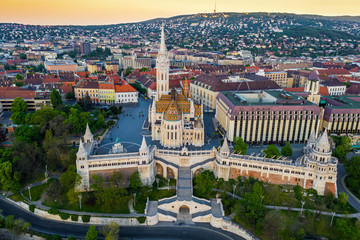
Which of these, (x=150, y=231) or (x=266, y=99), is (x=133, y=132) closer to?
(x=150, y=231)

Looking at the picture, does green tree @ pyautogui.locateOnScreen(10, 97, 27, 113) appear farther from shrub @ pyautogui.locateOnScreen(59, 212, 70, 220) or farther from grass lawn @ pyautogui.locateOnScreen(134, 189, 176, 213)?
grass lawn @ pyautogui.locateOnScreen(134, 189, 176, 213)

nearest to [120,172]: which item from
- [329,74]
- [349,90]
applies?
[349,90]

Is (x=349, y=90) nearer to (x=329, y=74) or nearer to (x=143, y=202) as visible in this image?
(x=329, y=74)

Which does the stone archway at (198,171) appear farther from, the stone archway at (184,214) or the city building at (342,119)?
the city building at (342,119)

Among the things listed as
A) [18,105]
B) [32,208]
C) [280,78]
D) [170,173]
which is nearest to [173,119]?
[170,173]

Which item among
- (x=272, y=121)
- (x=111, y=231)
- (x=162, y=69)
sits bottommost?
(x=111, y=231)
